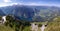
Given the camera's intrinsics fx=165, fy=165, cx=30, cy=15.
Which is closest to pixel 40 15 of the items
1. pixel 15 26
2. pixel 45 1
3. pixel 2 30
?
pixel 45 1

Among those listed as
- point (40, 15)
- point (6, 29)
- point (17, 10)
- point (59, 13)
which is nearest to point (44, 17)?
point (40, 15)

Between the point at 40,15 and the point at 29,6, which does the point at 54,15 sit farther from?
the point at 29,6

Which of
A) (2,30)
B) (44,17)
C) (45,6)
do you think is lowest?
(2,30)

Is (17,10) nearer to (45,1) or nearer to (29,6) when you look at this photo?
(29,6)

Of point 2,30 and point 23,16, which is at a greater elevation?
point 23,16

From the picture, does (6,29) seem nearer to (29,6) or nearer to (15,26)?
(15,26)

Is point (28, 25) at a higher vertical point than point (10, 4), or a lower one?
lower
